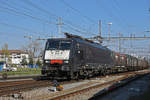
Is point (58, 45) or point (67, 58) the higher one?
point (58, 45)

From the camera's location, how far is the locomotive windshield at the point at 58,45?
56.3ft

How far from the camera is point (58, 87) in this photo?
12.2 m

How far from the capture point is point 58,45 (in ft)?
57.3

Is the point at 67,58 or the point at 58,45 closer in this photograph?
the point at 67,58

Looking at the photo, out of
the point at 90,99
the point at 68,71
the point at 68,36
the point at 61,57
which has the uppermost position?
the point at 68,36

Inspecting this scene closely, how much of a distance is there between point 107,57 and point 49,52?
37.3ft

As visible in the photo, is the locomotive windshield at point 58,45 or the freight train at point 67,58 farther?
the locomotive windshield at point 58,45

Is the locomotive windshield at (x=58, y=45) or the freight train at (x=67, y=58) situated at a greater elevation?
the locomotive windshield at (x=58, y=45)

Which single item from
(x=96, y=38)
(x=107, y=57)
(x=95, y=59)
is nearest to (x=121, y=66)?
(x=96, y=38)

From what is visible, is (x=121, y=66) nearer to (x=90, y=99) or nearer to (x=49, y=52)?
(x=49, y=52)

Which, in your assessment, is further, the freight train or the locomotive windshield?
the locomotive windshield

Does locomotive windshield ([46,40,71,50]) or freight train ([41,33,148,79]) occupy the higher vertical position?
locomotive windshield ([46,40,71,50])

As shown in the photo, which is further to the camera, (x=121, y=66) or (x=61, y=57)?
(x=121, y=66)

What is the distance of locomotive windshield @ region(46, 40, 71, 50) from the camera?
17.2 m
